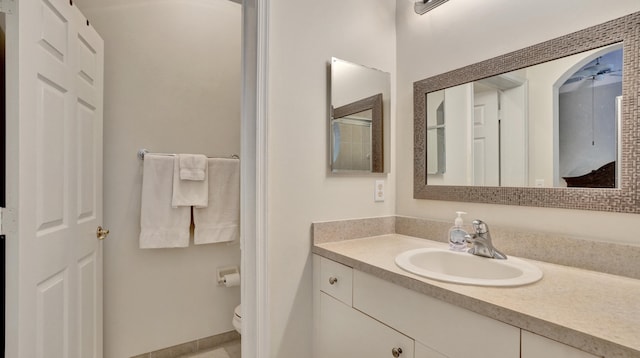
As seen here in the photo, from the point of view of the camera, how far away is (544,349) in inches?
24.9

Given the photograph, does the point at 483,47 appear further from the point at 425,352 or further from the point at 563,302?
the point at 425,352

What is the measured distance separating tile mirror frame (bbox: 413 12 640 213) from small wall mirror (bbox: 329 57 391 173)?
32 cm

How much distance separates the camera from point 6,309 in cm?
95

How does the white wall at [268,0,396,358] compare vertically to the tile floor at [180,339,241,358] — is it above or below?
above

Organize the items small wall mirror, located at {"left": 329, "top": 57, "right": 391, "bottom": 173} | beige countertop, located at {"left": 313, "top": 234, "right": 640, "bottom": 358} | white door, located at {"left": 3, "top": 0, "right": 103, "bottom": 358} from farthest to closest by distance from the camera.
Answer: small wall mirror, located at {"left": 329, "top": 57, "right": 391, "bottom": 173}, white door, located at {"left": 3, "top": 0, "right": 103, "bottom": 358}, beige countertop, located at {"left": 313, "top": 234, "right": 640, "bottom": 358}

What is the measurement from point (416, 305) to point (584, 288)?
0.45 m

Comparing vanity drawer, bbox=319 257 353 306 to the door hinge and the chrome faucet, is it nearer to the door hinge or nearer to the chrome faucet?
the chrome faucet

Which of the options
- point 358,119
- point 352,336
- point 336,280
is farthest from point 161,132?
point 352,336

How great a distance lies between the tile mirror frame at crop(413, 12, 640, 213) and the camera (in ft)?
2.95

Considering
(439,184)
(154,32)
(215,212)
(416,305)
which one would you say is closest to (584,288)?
(416,305)

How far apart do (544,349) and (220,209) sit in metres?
1.85

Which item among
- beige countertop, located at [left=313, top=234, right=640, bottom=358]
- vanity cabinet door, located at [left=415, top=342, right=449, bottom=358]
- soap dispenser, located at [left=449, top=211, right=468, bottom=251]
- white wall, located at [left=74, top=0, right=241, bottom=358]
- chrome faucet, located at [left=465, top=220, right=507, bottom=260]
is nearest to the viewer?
beige countertop, located at [left=313, top=234, right=640, bottom=358]

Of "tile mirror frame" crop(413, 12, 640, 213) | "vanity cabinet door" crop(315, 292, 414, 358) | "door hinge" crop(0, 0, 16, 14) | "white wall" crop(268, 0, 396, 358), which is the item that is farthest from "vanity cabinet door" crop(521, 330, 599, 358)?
"door hinge" crop(0, 0, 16, 14)

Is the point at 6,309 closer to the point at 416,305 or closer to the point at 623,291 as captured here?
the point at 416,305
